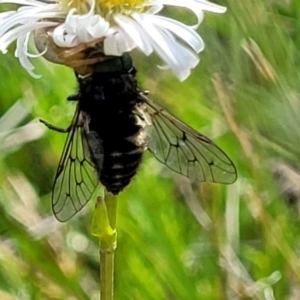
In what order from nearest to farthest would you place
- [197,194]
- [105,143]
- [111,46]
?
1. [111,46]
2. [105,143]
3. [197,194]

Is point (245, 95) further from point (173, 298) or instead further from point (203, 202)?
point (173, 298)

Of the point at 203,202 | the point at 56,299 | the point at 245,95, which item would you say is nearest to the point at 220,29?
the point at 245,95

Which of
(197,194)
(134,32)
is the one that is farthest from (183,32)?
(197,194)

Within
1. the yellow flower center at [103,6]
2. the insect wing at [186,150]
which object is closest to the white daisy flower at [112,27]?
the yellow flower center at [103,6]

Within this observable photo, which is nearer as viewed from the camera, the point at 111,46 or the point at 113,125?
the point at 111,46

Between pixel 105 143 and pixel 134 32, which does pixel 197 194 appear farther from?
pixel 134 32

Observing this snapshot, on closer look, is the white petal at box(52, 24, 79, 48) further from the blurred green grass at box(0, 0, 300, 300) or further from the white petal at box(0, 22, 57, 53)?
the blurred green grass at box(0, 0, 300, 300)

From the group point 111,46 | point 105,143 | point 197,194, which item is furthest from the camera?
point 197,194
